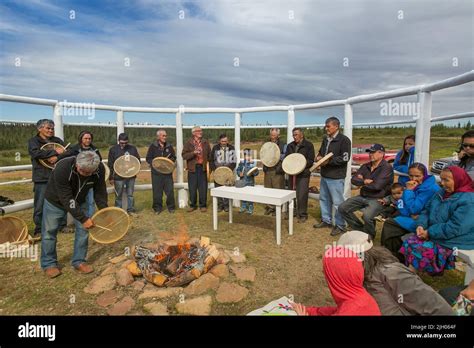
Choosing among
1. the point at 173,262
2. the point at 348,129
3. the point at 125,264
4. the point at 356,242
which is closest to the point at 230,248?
the point at 173,262

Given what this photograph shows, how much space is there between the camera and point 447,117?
4.39 m

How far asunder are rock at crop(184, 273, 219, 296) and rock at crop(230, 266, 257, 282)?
1.02ft

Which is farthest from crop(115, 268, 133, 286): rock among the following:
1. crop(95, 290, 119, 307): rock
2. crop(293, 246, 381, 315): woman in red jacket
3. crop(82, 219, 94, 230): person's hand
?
crop(293, 246, 381, 315): woman in red jacket

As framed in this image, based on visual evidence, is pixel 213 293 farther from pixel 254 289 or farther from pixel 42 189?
pixel 42 189

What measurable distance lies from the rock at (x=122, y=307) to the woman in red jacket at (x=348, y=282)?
93.0 inches

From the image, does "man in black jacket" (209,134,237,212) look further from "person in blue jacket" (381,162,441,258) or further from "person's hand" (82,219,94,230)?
"person in blue jacket" (381,162,441,258)

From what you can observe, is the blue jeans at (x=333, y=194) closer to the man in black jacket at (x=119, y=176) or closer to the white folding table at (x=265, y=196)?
the white folding table at (x=265, y=196)

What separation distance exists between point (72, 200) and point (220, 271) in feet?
6.73

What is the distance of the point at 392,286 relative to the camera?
189cm

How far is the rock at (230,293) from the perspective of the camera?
3.37m

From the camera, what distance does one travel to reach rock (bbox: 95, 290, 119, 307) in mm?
3312

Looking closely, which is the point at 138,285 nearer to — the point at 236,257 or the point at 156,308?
the point at 156,308
